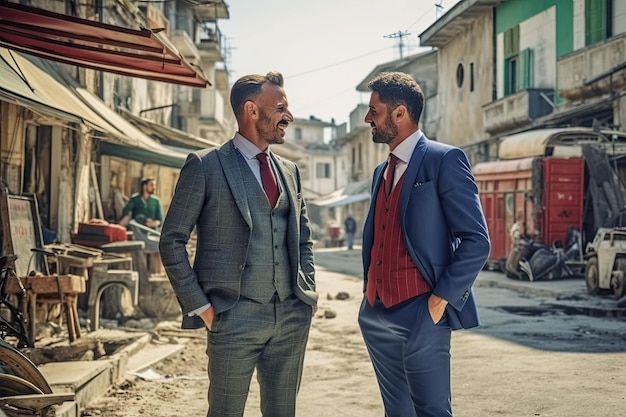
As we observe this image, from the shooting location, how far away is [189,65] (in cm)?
698

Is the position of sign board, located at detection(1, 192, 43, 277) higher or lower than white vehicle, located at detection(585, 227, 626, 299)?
higher

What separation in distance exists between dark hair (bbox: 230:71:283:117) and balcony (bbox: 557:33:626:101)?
630 inches

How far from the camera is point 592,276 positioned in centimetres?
1472

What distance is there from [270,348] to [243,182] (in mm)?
764

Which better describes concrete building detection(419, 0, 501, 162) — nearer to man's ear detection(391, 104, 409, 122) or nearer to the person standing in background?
the person standing in background

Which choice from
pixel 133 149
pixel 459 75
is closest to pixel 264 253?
pixel 133 149

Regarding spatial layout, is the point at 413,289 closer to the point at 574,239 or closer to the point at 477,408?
the point at 477,408

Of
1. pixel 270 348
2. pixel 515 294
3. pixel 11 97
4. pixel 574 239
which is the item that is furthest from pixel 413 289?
pixel 574 239

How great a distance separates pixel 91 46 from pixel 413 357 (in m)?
3.91

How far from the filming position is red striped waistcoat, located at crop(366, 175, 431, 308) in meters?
3.83

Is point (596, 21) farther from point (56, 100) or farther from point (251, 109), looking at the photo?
point (251, 109)

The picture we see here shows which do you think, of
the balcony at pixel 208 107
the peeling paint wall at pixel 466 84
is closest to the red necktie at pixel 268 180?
the peeling paint wall at pixel 466 84

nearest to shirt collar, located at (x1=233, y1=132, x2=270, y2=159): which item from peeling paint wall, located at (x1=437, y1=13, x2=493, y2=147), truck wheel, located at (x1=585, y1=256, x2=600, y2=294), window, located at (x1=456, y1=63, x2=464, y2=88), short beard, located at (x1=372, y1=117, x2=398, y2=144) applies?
short beard, located at (x1=372, y1=117, x2=398, y2=144)

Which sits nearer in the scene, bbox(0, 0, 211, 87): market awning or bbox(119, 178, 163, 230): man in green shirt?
bbox(0, 0, 211, 87): market awning
